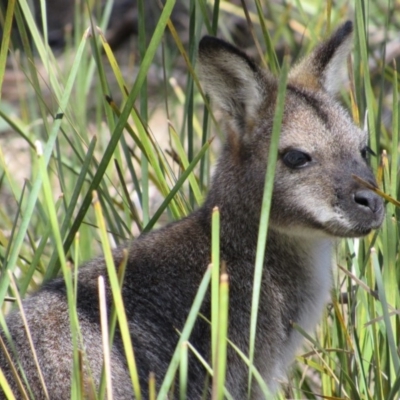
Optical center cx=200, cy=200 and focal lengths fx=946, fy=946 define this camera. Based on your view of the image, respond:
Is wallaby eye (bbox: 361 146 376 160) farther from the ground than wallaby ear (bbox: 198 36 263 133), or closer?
closer

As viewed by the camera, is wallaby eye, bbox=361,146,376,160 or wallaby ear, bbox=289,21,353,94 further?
→ wallaby ear, bbox=289,21,353,94

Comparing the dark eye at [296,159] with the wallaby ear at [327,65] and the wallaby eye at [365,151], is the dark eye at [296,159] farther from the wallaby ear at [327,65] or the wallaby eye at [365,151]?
the wallaby ear at [327,65]

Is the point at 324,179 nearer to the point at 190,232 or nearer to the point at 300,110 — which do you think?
the point at 300,110

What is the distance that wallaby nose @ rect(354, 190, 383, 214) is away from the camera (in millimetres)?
3443

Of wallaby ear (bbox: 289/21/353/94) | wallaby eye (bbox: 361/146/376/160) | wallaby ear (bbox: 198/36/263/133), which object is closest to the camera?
wallaby ear (bbox: 198/36/263/133)

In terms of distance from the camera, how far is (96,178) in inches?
134

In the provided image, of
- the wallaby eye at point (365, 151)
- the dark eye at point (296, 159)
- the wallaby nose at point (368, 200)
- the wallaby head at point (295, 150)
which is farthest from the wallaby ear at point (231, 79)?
the wallaby nose at point (368, 200)

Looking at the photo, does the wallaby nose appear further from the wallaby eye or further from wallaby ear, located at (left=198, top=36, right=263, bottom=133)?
wallaby ear, located at (left=198, top=36, right=263, bottom=133)

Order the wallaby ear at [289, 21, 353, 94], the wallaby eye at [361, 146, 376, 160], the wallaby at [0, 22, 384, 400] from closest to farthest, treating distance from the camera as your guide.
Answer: the wallaby at [0, 22, 384, 400]
the wallaby eye at [361, 146, 376, 160]
the wallaby ear at [289, 21, 353, 94]

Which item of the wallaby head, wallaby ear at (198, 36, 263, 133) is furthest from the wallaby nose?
wallaby ear at (198, 36, 263, 133)

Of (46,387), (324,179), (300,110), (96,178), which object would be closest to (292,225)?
(324,179)

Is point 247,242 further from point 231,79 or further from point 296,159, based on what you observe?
point 231,79

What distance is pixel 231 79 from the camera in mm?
3768

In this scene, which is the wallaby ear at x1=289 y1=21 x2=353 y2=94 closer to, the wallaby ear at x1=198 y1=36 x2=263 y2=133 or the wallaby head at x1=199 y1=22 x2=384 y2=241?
the wallaby head at x1=199 y1=22 x2=384 y2=241
